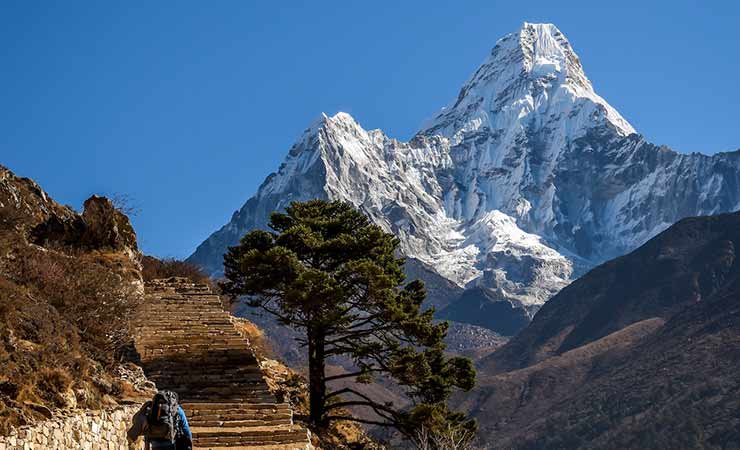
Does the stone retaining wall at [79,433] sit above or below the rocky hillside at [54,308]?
below

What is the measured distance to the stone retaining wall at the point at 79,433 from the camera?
10.9 meters

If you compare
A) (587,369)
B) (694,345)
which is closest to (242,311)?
(587,369)

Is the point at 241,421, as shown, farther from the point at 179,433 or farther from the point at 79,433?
the point at 179,433

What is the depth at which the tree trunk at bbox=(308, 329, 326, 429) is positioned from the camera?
25.9 meters

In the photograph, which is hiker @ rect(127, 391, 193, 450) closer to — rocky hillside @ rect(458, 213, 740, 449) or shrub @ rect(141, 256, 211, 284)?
shrub @ rect(141, 256, 211, 284)

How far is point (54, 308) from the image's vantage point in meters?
15.0

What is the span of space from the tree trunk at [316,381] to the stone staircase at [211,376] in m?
2.69

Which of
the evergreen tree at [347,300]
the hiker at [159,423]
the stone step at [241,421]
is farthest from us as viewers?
the evergreen tree at [347,300]

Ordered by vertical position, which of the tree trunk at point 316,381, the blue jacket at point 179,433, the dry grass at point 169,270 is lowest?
the blue jacket at point 179,433

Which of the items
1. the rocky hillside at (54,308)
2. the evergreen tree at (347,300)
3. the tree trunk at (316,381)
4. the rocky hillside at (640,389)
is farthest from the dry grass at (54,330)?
the rocky hillside at (640,389)

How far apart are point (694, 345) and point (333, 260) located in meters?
119

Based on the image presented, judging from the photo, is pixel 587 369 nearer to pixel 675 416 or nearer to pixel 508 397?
pixel 508 397

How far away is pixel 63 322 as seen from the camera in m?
14.8

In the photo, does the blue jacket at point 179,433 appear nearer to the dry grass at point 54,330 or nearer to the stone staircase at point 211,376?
the dry grass at point 54,330
